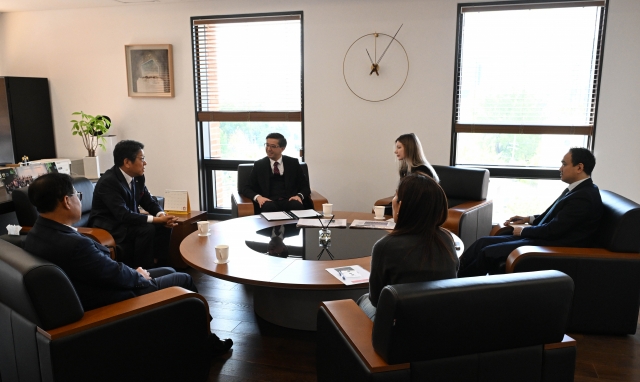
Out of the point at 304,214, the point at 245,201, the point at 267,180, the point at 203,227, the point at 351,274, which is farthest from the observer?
the point at 267,180

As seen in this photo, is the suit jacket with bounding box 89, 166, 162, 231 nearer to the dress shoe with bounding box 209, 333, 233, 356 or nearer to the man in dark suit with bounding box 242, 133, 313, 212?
the man in dark suit with bounding box 242, 133, 313, 212

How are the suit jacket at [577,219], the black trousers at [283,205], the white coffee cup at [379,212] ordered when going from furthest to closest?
the black trousers at [283,205] → the white coffee cup at [379,212] → the suit jacket at [577,219]

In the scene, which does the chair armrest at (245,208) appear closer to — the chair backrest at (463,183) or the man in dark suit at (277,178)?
the man in dark suit at (277,178)

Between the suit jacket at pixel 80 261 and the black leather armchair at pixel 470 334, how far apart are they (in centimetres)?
114

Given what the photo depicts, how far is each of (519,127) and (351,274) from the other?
10.4ft

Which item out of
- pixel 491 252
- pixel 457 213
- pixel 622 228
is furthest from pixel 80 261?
pixel 622 228

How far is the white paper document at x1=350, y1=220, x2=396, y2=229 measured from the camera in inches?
132

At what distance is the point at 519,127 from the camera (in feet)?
15.5

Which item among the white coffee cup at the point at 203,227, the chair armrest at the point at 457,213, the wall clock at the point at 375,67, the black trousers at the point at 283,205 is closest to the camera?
the white coffee cup at the point at 203,227

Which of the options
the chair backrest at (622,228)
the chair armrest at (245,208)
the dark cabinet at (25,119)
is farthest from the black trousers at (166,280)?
the dark cabinet at (25,119)

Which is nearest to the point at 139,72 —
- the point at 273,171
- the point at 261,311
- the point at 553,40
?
the point at 273,171

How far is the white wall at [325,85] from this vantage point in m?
4.53

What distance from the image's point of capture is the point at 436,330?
1576 mm

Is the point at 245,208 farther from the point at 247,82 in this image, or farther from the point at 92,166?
the point at 92,166
